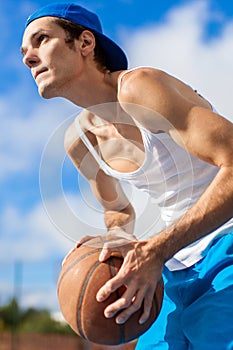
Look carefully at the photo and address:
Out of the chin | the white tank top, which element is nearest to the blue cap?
the chin

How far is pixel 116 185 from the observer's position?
15.3ft

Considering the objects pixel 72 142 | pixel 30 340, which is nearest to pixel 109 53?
pixel 72 142

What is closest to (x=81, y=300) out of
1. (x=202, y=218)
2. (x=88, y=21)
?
(x=202, y=218)

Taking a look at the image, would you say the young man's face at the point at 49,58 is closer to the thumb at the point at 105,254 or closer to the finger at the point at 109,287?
the thumb at the point at 105,254

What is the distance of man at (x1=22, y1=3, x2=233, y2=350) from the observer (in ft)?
10.4

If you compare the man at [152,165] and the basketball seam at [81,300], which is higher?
the man at [152,165]

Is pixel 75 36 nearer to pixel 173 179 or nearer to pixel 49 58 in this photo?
pixel 49 58

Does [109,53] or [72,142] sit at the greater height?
[109,53]

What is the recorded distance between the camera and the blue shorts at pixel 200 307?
141 inches

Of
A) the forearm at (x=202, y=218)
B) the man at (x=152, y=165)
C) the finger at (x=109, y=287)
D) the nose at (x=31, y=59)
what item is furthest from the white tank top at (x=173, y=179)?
the nose at (x=31, y=59)

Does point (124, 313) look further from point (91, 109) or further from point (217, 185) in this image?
point (91, 109)

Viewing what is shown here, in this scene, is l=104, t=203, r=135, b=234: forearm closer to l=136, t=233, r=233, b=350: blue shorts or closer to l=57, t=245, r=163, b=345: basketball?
l=136, t=233, r=233, b=350: blue shorts

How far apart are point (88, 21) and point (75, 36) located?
24 centimetres

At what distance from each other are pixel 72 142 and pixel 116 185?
1.43 ft
